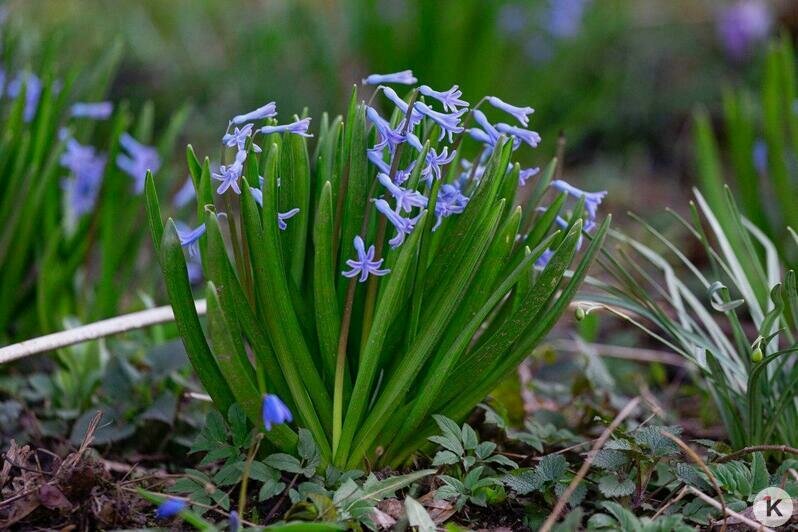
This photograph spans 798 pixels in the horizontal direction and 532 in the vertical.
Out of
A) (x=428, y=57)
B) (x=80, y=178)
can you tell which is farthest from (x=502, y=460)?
(x=428, y=57)

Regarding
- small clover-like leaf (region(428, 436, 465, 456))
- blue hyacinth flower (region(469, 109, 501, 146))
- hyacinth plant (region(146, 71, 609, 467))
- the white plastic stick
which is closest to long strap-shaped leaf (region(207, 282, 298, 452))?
hyacinth plant (region(146, 71, 609, 467))

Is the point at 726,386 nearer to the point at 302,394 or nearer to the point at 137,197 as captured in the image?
the point at 302,394

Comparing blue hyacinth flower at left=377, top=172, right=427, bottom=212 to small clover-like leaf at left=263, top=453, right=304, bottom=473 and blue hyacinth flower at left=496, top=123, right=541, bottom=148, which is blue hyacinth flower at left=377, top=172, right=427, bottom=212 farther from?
small clover-like leaf at left=263, top=453, right=304, bottom=473

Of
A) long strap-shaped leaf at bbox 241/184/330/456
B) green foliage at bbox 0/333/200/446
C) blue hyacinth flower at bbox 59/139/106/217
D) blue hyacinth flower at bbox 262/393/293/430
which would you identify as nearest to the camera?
blue hyacinth flower at bbox 262/393/293/430

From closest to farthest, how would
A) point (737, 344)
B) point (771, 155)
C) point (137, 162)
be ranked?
point (737, 344), point (137, 162), point (771, 155)

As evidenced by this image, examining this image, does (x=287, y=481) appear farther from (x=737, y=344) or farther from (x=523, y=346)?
(x=737, y=344)

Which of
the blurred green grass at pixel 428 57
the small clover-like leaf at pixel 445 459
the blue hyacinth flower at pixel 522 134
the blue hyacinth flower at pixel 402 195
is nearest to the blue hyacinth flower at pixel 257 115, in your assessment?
the blue hyacinth flower at pixel 402 195

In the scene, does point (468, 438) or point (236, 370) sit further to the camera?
point (468, 438)
